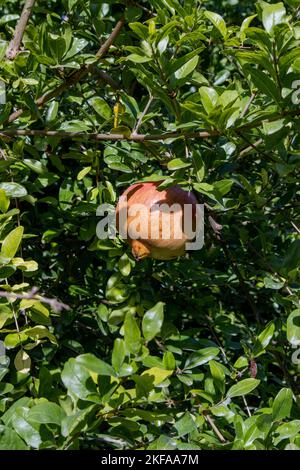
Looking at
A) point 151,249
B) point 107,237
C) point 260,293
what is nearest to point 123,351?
point 151,249

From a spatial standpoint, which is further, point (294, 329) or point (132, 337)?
point (294, 329)

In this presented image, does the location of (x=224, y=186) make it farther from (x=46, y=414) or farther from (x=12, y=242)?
(x=46, y=414)

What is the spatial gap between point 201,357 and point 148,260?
300mm

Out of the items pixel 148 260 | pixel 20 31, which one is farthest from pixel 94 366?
pixel 20 31

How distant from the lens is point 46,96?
4.42ft

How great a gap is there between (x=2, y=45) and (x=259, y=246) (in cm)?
67

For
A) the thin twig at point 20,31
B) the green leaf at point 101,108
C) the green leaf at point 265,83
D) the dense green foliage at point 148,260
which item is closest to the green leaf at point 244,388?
the dense green foliage at point 148,260

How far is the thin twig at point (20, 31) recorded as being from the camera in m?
1.40

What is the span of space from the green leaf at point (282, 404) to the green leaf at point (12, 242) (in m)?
0.47

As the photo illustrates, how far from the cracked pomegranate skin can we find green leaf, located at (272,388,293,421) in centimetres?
30

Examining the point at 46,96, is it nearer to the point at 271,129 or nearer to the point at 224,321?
the point at 271,129

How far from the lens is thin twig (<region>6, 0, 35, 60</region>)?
1396mm

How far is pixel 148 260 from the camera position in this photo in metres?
1.51

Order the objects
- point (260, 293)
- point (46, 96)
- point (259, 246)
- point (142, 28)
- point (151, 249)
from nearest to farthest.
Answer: point (142, 28), point (151, 249), point (46, 96), point (259, 246), point (260, 293)
